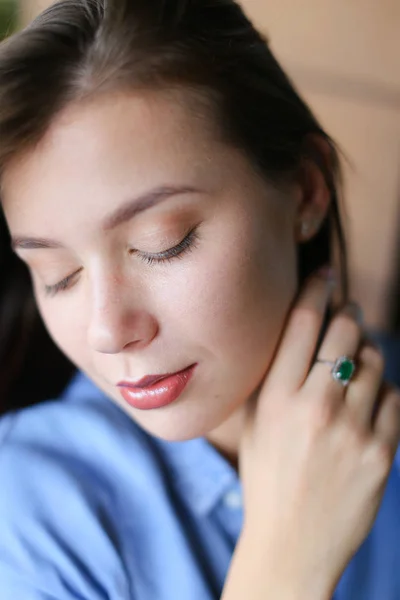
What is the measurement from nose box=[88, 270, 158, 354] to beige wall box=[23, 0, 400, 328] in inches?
49.3

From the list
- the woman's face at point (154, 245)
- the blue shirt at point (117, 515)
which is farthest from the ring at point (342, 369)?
the blue shirt at point (117, 515)

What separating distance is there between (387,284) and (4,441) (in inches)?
58.3

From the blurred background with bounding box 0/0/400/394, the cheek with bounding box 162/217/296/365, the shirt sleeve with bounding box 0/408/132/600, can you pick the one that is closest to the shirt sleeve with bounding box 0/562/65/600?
the shirt sleeve with bounding box 0/408/132/600

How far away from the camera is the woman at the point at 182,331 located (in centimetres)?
70

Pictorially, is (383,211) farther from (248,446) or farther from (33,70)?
(33,70)

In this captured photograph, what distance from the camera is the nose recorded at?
0.73 m

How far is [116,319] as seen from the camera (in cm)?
73

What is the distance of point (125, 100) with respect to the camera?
2.29 feet

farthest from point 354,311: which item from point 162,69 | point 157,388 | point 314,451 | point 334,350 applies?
point 162,69

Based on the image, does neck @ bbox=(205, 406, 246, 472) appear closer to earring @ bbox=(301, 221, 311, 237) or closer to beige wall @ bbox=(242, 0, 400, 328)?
earring @ bbox=(301, 221, 311, 237)

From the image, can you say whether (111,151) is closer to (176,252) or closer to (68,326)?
(176,252)

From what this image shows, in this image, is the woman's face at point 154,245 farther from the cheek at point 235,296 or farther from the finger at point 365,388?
the finger at point 365,388

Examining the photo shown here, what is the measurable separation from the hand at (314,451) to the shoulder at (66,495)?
0.17m

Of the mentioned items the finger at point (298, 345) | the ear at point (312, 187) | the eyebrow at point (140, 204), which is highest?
the eyebrow at point (140, 204)
